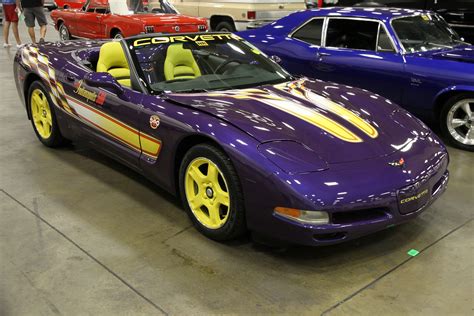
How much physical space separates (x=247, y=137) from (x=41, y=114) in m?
2.81

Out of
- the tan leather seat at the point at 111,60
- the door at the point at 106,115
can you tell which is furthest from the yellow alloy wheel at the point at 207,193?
the tan leather seat at the point at 111,60

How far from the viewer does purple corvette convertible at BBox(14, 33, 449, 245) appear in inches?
107

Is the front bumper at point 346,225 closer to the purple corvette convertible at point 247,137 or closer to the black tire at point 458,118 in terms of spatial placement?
the purple corvette convertible at point 247,137

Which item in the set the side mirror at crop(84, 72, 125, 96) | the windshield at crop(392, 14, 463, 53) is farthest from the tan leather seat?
the windshield at crop(392, 14, 463, 53)

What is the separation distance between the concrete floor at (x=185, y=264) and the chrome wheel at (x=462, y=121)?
118cm

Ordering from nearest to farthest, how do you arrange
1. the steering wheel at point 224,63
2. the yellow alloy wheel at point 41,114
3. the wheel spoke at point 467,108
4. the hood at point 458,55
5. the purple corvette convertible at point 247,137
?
the purple corvette convertible at point 247,137 < the steering wheel at point 224,63 < the yellow alloy wheel at point 41,114 < the wheel spoke at point 467,108 < the hood at point 458,55

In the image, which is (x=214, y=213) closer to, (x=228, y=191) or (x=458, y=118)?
(x=228, y=191)

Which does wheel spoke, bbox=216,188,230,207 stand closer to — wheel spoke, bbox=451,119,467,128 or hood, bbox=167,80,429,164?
hood, bbox=167,80,429,164

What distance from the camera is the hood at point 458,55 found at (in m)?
5.18

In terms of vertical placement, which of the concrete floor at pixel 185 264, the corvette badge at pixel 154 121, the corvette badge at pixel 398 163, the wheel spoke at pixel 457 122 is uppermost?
the corvette badge at pixel 154 121

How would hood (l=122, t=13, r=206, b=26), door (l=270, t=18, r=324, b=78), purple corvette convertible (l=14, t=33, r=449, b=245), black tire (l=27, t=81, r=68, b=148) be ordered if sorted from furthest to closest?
hood (l=122, t=13, r=206, b=26) → door (l=270, t=18, r=324, b=78) → black tire (l=27, t=81, r=68, b=148) → purple corvette convertible (l=14, t=33, r=449, b=245)

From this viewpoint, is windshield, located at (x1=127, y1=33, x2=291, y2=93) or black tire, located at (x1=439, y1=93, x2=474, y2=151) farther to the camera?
black tire, located at (x1=439, y1=93, x2=474, y2=151)

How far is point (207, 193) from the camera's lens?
10.4ft

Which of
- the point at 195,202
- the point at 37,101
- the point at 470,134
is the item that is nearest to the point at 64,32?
the point at 37,101
